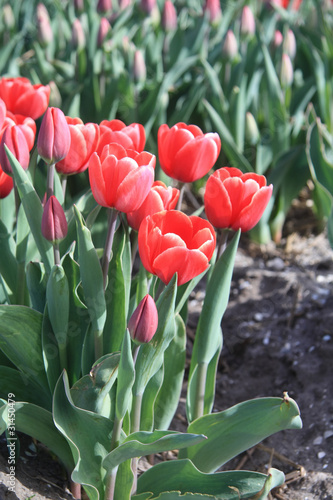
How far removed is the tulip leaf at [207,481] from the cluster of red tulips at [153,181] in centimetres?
36

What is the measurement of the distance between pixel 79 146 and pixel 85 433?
0.56m

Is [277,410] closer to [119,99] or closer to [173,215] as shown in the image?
[173,215]

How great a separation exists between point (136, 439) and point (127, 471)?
0.11 m

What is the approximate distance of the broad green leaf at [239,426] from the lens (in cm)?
105

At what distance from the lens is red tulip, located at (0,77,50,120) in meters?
1.53

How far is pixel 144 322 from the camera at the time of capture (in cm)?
95

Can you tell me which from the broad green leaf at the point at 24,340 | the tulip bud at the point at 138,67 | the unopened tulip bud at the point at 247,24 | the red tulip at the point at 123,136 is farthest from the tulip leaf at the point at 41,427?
the unopened tulip bud at the point at 247,24

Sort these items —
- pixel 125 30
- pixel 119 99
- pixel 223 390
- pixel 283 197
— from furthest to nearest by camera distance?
pixel 125 30
pixel 119 99
pixel 283 197
pixel 223 390

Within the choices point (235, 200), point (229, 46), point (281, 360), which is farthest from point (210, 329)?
point (229, 46)

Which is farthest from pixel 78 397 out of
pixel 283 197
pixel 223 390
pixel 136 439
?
pixel 283 197

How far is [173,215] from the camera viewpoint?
1.03m

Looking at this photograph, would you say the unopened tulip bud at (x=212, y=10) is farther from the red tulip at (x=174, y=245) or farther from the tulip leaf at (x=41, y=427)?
the tulip leaf at (x=41, y=427)

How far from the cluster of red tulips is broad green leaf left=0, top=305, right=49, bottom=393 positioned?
18 cm

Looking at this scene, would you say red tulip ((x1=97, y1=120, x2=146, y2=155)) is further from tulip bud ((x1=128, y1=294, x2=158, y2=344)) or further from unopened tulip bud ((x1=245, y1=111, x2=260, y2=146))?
unopened tulip bud ((x1=245, y1=111, x2=260, y2=146))
